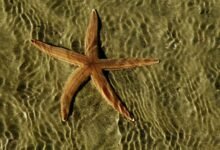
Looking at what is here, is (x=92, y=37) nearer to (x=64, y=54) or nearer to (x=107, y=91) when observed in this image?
(x=64, y=54)

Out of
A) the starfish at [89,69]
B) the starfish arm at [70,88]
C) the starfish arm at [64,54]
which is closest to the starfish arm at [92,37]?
the starfish at [89,69]

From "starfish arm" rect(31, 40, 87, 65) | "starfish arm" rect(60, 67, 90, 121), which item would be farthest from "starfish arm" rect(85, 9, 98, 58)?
"starfish arm" rect(60, 67, 90, 121)

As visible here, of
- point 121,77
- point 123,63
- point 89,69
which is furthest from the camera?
point 121,77

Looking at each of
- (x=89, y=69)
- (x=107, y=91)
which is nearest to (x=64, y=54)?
(x=89, y=69)

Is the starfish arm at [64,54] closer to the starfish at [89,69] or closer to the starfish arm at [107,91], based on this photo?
the starfish at [89,69]

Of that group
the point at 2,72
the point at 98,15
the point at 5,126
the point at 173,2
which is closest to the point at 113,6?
the point at 98,15

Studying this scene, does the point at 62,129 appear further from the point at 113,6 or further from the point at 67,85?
the point at 113,6

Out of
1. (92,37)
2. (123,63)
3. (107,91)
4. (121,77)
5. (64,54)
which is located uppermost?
(92,37)

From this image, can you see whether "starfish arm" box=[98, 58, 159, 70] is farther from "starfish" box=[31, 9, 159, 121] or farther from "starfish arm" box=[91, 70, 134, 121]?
"starfish arm" box=[91, 70, 134, 121]
